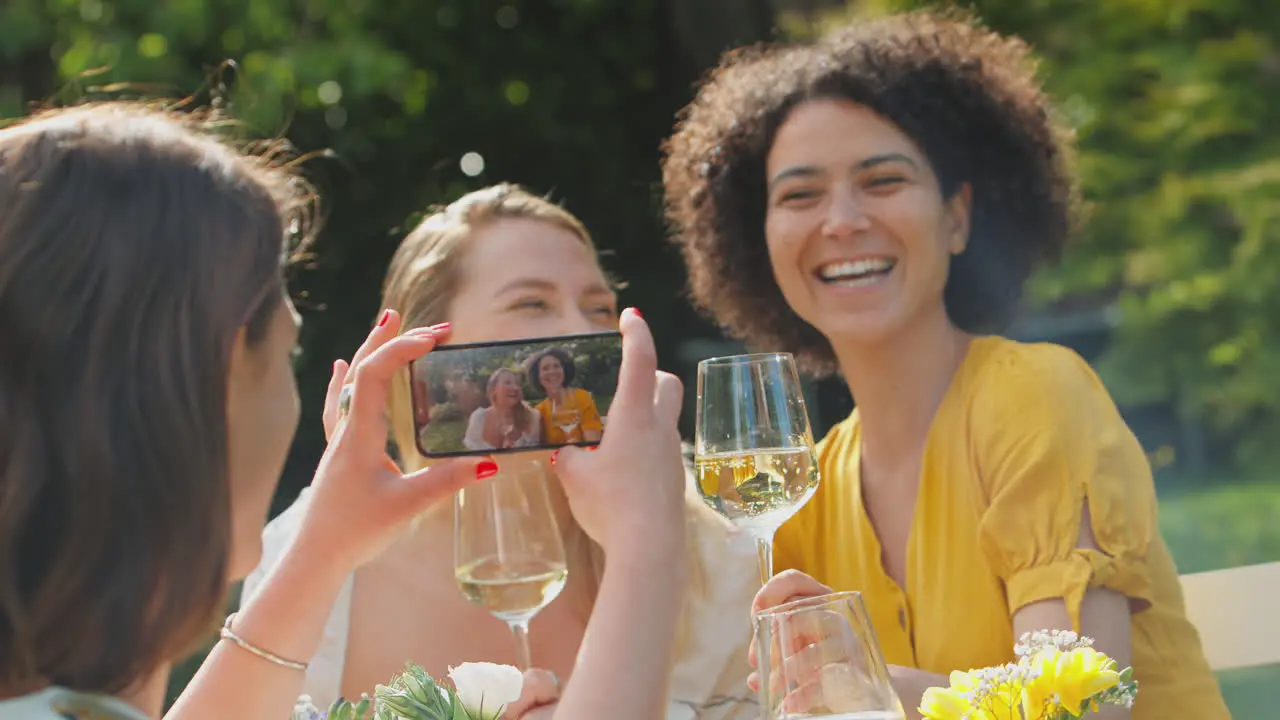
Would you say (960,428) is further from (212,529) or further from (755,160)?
(212,529)

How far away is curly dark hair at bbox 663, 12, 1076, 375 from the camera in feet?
8.89

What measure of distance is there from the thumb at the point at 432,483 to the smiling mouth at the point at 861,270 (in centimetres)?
105

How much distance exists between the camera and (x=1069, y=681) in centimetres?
132

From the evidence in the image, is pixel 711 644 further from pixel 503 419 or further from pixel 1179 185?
pixel 1179 185

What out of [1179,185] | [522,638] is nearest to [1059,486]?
[522,638]

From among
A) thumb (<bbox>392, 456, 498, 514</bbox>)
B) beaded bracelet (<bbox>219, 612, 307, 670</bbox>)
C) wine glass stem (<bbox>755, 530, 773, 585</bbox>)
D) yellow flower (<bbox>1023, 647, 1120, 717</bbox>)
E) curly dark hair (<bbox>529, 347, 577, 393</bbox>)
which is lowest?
yellow flower (<bbox>1023, 647, 1120, 717</bbox>)

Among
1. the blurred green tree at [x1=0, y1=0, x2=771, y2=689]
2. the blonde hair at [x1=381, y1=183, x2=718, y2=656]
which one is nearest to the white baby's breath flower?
the blonde hair at [x1=381, y1=183, x2=718, y2=656]

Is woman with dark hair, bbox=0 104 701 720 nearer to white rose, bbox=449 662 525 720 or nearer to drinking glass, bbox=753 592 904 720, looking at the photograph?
white rose, bbox=449 662 525 720

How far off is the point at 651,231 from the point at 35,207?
5.87 metres

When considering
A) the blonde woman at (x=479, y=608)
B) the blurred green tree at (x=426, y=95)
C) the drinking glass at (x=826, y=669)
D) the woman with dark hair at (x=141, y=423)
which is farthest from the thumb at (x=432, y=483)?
the blurred green tree at (x=426, y=95)

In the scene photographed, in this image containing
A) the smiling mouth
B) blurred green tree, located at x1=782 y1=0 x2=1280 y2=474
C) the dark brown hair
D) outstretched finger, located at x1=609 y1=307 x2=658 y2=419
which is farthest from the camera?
blurred green tree, located at x1=782 y1=0 x2=1280 y2=474

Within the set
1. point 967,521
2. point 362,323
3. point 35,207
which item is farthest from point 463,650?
point 362,323

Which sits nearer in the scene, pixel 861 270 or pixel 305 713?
pixel 305 713

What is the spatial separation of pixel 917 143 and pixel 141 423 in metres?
1.73
